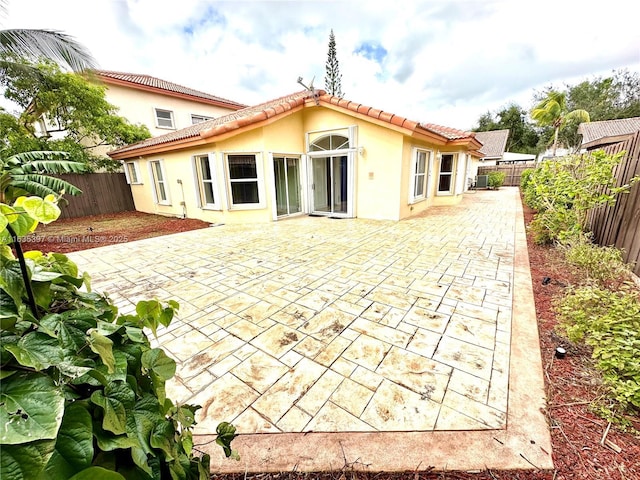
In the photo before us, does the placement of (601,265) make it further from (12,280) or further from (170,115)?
(170,115)

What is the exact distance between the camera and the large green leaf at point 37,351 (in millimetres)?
604

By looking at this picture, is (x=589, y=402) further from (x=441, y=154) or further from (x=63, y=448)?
(x=441, y=154)

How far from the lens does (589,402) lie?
2.16 metres

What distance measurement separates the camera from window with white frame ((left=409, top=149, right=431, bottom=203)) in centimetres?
982

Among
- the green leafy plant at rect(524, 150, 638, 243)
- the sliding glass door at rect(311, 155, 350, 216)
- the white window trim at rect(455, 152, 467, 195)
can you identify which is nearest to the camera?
the green leafy plant at rect(524, 150, 638, 243)

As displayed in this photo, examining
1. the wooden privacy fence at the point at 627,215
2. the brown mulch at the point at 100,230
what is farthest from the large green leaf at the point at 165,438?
the brown mulch at the point at 100,230

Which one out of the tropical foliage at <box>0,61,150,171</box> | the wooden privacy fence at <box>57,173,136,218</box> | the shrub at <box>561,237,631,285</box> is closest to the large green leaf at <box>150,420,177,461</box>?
the shrub at <box>561,237,631,285</box>

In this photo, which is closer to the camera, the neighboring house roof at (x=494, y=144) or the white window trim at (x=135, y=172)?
the white window trim at (x=135, y=172)

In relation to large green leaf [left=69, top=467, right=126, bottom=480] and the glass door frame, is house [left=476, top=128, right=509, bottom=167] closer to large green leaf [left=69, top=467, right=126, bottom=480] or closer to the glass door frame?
the glass door frame

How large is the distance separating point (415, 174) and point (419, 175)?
73cm

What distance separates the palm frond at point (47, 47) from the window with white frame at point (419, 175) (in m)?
11.2

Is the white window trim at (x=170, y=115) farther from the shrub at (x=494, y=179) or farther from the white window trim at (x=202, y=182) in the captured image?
the shrub at (x=494, y=179)

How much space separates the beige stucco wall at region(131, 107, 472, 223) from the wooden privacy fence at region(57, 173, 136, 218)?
190 inches

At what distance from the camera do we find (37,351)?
65 centimetres
